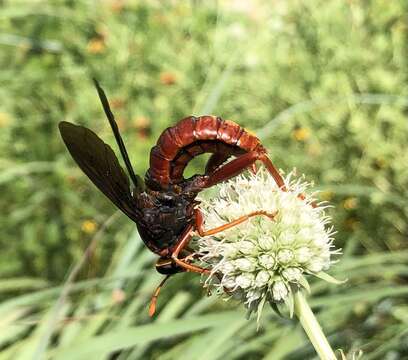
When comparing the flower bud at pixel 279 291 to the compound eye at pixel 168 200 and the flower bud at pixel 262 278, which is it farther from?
the compound eye at pixel 168 200

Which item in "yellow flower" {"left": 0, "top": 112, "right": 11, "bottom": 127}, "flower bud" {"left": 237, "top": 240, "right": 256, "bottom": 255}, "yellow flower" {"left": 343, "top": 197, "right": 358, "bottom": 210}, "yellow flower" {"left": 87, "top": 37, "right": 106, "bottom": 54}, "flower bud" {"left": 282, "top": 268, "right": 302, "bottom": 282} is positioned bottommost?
Result: "yellow flower" {"left": 343, "top": 197, "right": 358, "bottom": 210}

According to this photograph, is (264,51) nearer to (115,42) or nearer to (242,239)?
(115,42)

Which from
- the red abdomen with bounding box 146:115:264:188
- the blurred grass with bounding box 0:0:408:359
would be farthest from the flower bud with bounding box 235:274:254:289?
the blurred grass with bounding box 0:0:408:359

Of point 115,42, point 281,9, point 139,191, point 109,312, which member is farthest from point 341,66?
point 139,191

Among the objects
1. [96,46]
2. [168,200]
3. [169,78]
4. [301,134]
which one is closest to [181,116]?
[169,78]

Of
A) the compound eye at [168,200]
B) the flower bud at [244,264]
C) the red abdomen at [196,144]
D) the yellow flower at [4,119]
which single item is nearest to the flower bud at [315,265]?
the flower bud at [244,264]

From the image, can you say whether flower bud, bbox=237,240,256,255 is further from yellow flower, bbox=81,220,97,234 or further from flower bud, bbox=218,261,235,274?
yellow flower, bbox=81,220,97,234

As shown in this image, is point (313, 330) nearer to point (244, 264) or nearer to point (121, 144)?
point (244, 264)
